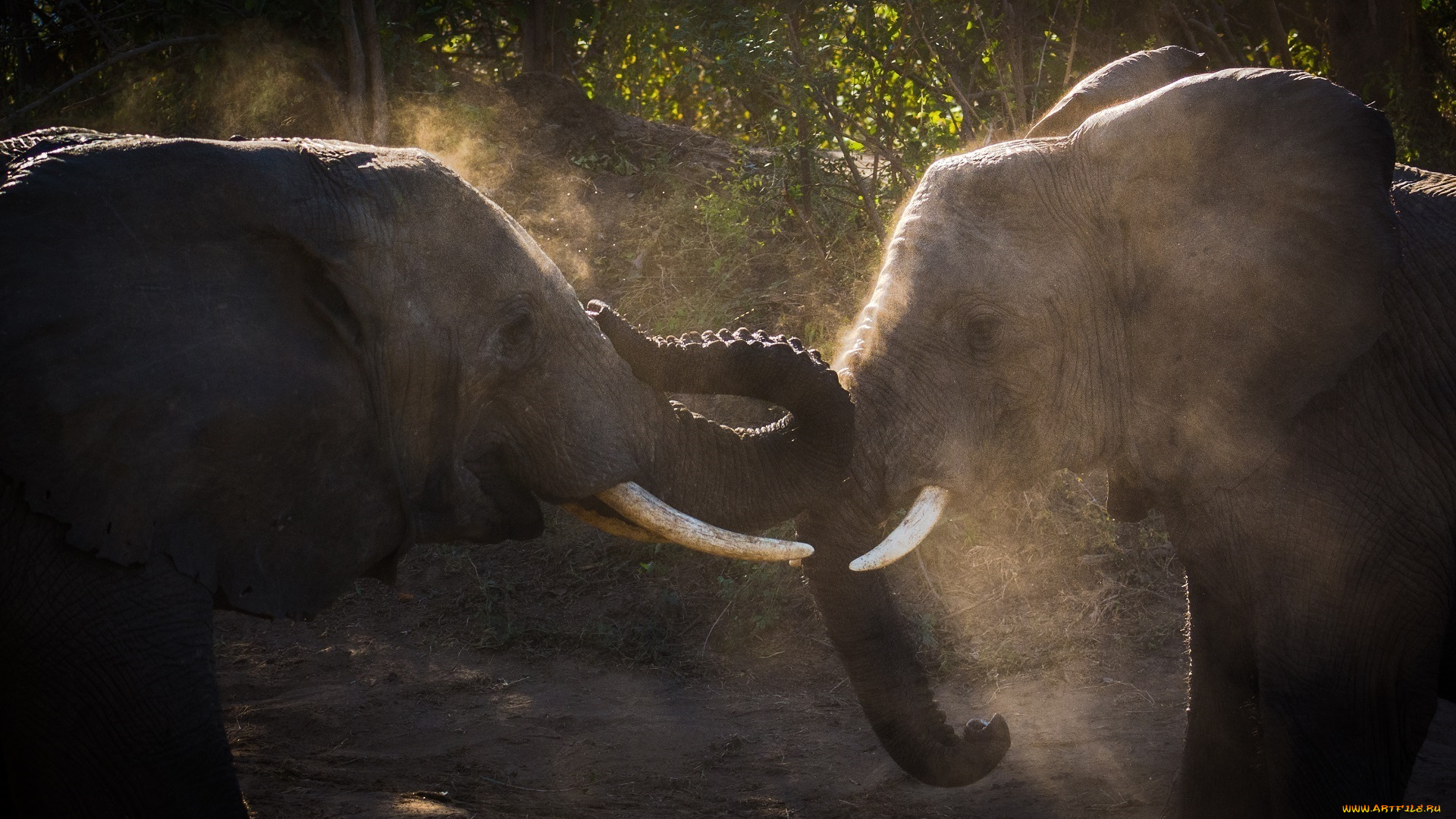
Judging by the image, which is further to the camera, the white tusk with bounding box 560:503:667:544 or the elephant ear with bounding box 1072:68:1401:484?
the white tusk with bounding box 560:503:667:544

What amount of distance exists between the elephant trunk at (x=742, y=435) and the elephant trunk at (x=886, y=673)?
0.88ft

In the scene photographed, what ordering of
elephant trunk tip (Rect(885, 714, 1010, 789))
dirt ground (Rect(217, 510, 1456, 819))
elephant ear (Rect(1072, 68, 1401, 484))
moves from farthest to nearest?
dirt ground (Rect(217, 510, 1456, 819)) → elephant trunk tip (Rect(885, 714, 1010, 789)) → elephant ear (Rect(1072, 68, 1401, 484))

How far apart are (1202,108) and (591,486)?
2.18 metres

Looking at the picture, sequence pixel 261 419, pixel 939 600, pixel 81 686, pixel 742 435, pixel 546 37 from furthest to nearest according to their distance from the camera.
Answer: pixel 546 37 → pixel 939 600 → pixel 742 435 → pixel 261 419 → pixel 81 686

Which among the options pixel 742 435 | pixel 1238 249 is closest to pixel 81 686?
pixel 742 435

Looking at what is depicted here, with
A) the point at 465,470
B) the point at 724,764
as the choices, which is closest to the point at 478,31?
the point at 724,764

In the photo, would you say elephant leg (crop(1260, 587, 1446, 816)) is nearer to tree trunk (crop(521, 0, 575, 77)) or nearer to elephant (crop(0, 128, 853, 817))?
elephant (crop(0, 128, 853, 817))

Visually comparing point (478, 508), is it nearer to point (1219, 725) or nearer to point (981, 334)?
point (981, 334)

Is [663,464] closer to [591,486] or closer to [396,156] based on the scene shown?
[591,486]

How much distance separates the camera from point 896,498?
4215mm

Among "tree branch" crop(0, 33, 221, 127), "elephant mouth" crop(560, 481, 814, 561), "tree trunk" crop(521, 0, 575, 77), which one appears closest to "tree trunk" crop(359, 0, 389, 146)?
"tree branch" crop(0, 33, 221, 127)

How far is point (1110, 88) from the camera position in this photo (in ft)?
15.4

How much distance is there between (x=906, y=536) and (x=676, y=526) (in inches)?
28.4

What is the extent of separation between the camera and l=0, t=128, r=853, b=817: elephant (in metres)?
3.13
